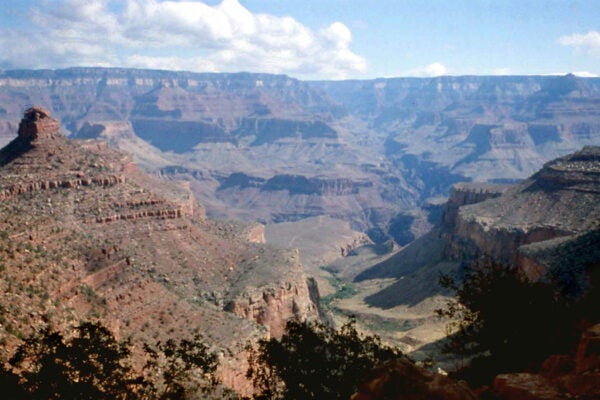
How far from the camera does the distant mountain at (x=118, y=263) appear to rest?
99.5 feet

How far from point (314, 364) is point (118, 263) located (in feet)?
65.6

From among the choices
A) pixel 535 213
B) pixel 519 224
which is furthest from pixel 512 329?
pixel 535 213

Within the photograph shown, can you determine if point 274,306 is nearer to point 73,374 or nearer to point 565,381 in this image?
point 73,374

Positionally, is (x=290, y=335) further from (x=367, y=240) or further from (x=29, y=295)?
(x=367, y=240)

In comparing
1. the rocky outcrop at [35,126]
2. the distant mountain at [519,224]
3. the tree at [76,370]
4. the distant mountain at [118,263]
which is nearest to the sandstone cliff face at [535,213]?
the distant mountain at [519,224]

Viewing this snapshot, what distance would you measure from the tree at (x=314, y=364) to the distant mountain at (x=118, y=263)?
11164 mm

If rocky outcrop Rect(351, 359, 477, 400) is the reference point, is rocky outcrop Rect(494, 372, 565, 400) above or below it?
below

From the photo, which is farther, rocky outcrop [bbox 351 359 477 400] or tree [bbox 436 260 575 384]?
tree [bbox 436 260 575 384]

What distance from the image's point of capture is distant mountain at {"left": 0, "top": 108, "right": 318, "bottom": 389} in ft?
99.5

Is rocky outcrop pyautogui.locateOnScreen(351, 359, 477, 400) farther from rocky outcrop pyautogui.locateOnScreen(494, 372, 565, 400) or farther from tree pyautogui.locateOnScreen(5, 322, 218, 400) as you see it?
tree pyautogui.locateOnScreen(5, 322, 218, 400)

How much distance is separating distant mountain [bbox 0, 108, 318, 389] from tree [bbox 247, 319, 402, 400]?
36.6 feet

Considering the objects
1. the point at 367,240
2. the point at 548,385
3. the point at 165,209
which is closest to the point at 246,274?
the point at 165,209

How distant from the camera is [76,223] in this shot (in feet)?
167

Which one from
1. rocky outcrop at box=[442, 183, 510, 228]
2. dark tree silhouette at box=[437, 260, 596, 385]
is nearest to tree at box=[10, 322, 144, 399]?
dark tree silhouette at box=[437, 260, 596, 385]
